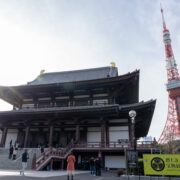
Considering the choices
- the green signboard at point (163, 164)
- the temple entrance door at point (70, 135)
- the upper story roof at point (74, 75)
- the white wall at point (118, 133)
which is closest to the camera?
the green signboard at point (163, 164)

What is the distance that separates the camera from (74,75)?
34750mm

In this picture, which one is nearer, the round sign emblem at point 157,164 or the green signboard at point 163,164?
the green signboard at point 163,164

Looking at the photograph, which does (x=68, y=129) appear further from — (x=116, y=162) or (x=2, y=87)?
(x=2, y=87)

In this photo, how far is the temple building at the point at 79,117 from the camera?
21109 mm

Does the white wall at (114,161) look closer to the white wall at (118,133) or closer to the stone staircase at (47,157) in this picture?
the white wall at (118,133)

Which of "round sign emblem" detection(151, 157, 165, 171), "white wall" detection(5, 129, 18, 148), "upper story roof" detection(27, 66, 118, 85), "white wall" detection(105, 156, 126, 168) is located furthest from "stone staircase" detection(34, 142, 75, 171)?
"upper story roof" detection(27, 66, 118, 85)

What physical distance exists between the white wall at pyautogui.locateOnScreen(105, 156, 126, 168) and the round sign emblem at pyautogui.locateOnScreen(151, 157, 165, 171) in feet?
40.2

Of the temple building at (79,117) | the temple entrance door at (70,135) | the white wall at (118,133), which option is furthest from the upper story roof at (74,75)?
the white wall at (118,133)

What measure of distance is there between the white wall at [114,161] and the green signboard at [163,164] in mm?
12079

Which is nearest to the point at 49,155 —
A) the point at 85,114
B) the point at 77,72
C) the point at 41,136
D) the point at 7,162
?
the point at 7,162

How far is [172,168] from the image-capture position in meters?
9.20

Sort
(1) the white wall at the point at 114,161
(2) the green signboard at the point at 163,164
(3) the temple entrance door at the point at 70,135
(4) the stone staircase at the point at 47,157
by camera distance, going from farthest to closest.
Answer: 1. (3) the temple entrance door at the point at 70,135
2. (1) the white wall at the point at 114,161
3. (4) the stone staircase at the point at 47,157
4. (2) the green signboard at the point at 163,164

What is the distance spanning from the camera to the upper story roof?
3234cm

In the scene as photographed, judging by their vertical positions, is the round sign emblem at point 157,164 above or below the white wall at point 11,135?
below
